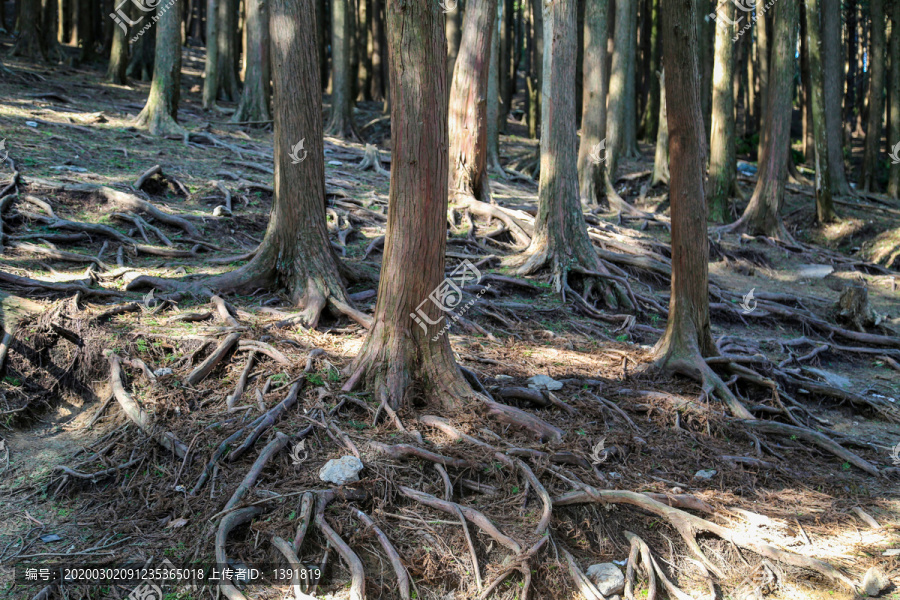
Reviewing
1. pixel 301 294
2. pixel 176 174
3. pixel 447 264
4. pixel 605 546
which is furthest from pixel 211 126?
pixel 605 546

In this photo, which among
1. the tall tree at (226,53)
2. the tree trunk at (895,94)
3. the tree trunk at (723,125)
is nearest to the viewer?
the tree trunk at (723,125)

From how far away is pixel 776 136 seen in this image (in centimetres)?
1285

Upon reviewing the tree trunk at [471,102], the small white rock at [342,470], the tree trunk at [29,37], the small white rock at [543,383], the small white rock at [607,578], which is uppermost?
the tree trunk at [29,37]

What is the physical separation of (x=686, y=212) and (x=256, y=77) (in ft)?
39.2

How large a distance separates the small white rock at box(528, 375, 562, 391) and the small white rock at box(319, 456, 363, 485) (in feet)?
6.46

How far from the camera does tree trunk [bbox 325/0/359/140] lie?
15.7m

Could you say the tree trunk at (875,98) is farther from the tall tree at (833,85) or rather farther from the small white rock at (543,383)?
the small white rock at (543,383)

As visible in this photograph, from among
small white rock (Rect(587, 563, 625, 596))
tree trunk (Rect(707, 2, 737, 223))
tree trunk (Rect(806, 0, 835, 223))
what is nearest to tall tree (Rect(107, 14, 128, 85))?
tree trunk (Rect(707, 2, 737, 223))

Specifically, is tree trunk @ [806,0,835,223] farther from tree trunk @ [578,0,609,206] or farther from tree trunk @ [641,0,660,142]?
tree trunk @ [641,0,660,142]

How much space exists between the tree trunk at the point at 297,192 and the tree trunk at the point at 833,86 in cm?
1304

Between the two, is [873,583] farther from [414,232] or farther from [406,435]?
[414,232]

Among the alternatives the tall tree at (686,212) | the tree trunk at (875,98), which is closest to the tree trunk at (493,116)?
the tall tree at (686,212)

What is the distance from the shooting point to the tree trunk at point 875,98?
663 inches

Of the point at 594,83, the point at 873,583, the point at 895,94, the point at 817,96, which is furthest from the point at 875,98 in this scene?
the point at 873,583
